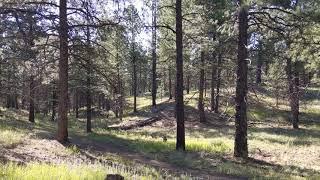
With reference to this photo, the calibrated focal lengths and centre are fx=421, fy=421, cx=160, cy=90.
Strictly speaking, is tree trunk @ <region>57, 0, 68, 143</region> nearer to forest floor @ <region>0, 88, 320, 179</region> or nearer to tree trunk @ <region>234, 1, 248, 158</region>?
forest floor @ <region>0, 88, 320, 179</region>

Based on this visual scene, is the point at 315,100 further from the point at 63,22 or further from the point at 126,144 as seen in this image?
the point at 63,22

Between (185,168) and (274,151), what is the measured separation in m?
7.24

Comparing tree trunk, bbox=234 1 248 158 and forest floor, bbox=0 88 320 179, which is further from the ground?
tree trunk, bbox=234 1 248 158

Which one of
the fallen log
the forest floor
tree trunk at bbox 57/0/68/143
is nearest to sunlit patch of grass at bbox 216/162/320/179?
the forest floor

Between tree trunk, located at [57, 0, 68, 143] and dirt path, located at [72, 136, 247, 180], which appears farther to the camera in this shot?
tree trunk, located at [57, 0, 68, 143]

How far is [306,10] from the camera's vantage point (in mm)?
15422

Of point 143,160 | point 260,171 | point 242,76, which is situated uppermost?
point 242,76

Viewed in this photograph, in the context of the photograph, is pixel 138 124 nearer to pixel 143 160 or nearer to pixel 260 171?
pixel 143 160

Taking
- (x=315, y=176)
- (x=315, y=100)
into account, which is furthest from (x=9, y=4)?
(x=315, y=100)

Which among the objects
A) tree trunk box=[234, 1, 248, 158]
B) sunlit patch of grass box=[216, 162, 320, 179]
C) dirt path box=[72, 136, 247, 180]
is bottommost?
sunlit patch of grass box=[216, 162, 320, 179]

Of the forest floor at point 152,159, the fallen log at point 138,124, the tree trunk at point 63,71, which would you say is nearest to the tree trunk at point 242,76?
the forest floor at point 152,159

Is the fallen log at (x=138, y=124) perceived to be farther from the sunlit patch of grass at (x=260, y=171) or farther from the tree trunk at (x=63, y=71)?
the sunlit patch of grass at (x=260, y=171)

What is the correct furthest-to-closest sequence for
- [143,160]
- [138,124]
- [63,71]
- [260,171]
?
[138,124] → [63,71] → [143,160] → [260,171]

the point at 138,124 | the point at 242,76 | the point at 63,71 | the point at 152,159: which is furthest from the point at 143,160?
the point at 138,124
